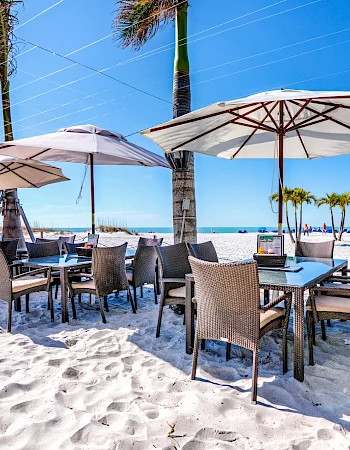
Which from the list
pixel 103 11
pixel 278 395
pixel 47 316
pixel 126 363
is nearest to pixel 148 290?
pixel 47 316

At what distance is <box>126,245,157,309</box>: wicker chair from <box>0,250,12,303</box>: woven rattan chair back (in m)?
1.38

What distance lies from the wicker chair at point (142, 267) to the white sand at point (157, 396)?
3.42ft

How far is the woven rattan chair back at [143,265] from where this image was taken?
4.28 m

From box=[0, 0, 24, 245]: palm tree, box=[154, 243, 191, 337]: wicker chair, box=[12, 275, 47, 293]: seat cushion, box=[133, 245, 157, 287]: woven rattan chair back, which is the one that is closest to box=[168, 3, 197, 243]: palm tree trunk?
box=[133, 245, 157, 287]: woven rattan chair back

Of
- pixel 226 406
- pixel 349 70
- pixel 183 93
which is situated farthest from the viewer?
pixel 349 70

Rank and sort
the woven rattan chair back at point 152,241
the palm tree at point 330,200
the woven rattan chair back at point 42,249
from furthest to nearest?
the palm tree at point 330,200, the woven rattan chair back at point 152,241, the woven rattan chair back at point 42,249

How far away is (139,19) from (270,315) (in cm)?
590

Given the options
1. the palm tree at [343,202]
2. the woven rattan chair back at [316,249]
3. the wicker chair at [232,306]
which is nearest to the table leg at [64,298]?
the wicker chair at [232,306]

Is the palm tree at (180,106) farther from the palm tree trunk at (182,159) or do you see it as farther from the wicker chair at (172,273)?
the wicker chair at (172,273)

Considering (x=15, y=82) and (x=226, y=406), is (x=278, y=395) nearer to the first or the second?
(x=226, y=406)

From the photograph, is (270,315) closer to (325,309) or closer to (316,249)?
(325,309)

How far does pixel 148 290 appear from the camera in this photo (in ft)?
18.2

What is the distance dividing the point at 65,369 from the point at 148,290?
3.09m

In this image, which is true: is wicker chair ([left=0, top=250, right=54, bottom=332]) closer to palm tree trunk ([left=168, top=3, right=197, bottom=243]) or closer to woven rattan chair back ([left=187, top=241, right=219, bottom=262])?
woven rattan chair back ([left=187, top=241, right=219, bottom=262])
